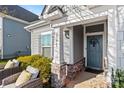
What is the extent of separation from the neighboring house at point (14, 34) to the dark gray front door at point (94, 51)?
27.2ft

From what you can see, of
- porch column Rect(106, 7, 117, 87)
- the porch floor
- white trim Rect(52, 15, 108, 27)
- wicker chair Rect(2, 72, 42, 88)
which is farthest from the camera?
the porch floor

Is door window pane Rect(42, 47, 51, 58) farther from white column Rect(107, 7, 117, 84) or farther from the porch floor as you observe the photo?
white column Rect(107, 7, 117, 84)

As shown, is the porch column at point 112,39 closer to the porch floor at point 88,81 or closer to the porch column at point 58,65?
the porch floor at point 88,81

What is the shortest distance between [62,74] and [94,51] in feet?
6.14

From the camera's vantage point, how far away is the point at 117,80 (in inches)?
172

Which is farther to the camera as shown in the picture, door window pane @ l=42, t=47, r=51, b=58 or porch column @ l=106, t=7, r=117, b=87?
door window pane @ l=42, t=47, r=51, b=58

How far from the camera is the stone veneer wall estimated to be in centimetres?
703

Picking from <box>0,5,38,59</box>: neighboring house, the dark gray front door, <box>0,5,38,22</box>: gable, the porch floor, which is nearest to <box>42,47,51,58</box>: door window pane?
the dark gray front door

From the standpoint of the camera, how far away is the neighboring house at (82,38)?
14.6 ft

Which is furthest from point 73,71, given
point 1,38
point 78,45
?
point 1,38

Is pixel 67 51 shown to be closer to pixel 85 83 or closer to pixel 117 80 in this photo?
pixel 85 83

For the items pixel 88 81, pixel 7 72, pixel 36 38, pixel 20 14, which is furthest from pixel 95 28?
pixel 20 14

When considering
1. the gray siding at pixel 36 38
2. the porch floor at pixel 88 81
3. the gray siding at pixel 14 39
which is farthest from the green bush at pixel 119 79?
the gray siding at pixel 14 39

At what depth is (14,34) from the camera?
15391 millimetres
